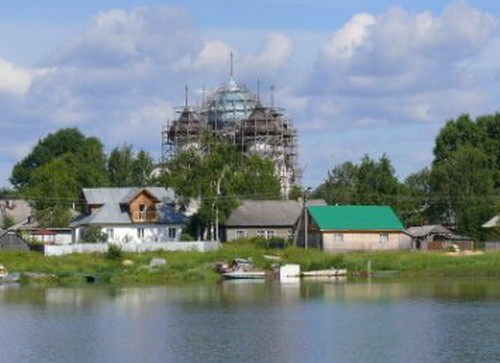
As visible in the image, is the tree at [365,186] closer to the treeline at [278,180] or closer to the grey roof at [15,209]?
the treeline at [278,180]

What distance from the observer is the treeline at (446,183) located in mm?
102500

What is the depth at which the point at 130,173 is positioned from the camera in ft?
415

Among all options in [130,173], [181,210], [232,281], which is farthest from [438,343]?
[130,173]

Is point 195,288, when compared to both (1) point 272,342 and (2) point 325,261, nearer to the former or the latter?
(2) point 325,261

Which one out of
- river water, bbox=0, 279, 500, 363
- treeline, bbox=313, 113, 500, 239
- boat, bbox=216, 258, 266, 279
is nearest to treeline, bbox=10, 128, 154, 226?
treeline, bbox=313, 113, 500, 239

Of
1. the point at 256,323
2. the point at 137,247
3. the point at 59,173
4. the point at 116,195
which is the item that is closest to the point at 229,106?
the point at 59,173

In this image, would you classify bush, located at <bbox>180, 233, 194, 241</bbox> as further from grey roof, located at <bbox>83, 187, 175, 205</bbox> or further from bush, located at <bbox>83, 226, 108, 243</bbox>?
bush, located at <bbox>83, 226, 108, 243</bbox>

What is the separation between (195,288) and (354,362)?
93.3ft

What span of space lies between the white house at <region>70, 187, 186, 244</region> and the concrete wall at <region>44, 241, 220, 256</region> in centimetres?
948

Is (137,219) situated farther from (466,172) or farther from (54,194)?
(466,172)

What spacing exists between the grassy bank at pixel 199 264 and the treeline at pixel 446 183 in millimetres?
21388

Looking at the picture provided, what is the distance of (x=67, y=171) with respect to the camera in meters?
109

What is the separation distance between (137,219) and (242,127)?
1116 inches

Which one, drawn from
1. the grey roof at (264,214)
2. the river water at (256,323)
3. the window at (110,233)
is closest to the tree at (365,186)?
the grey roof at (264,214)
